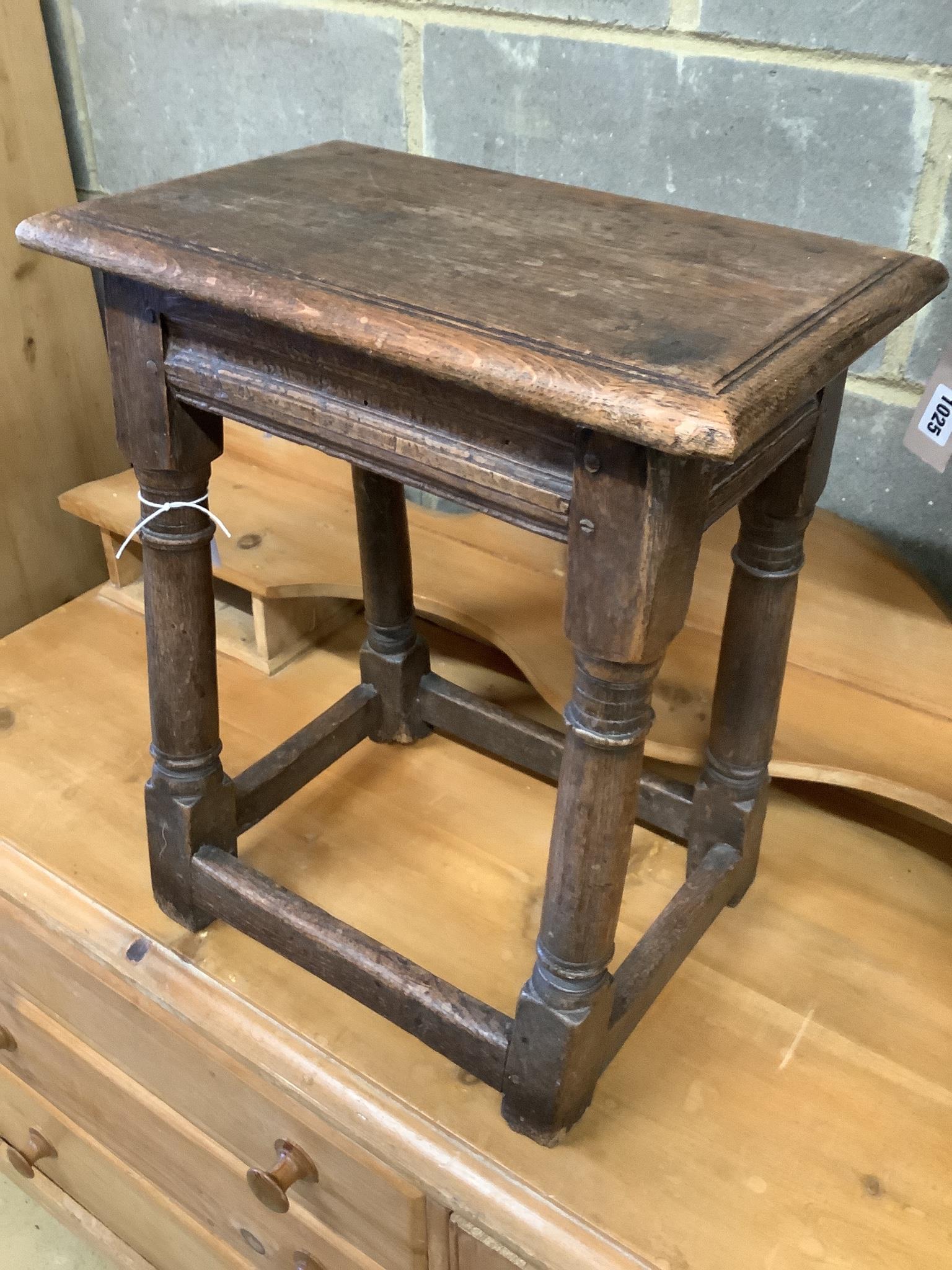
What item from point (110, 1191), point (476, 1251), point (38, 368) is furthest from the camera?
point (38, 368)

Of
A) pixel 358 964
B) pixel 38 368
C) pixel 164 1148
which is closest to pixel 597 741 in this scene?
pixel 358 964

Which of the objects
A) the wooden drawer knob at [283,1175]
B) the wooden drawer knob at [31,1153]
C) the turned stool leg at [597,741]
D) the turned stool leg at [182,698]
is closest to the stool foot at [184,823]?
the turned stool leg at [182,698]

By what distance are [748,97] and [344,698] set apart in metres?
0.63

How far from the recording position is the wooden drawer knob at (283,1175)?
815 millimetres

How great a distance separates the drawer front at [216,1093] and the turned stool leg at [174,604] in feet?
0.32

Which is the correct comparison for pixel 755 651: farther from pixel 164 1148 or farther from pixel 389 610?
pixel 164 1148

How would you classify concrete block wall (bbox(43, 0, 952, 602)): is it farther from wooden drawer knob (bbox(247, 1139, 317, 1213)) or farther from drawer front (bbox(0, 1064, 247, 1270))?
drawer front (bbox(0, 1064, 247, 1270))

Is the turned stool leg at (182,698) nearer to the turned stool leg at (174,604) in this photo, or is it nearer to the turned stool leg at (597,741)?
the turned stool leg at (174,604)

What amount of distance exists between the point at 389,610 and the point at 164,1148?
0.51 meters

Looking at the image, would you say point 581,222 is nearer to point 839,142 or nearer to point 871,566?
point 839,142

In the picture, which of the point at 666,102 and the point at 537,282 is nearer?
the point at 537,282

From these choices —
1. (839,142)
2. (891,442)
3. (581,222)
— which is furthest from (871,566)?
(581,222)

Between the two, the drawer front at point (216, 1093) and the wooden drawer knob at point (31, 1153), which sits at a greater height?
the drawer front at point (216, 1093)

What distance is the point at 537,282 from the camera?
1.96 ft
